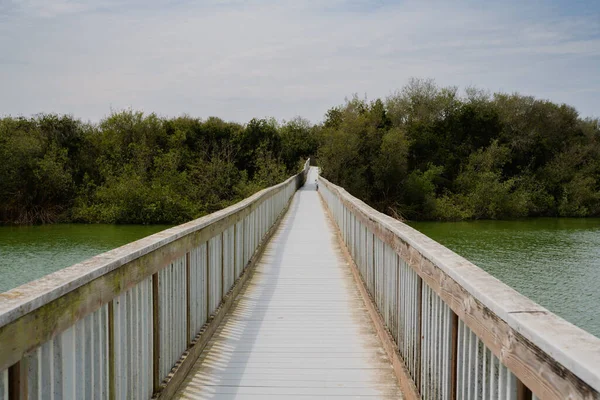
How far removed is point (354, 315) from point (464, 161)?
48.6 meters

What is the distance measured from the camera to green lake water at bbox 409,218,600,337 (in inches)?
672

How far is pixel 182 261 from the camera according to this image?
4430 millimetres

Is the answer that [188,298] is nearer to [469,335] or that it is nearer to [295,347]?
[295,347]

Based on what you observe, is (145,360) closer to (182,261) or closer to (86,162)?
(182,261)

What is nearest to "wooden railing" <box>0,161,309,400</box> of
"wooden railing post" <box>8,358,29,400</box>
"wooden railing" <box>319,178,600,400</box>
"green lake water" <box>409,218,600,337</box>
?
"wooden railing post" <box>8,358,29,400</box>

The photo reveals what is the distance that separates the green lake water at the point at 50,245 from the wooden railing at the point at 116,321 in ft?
50.2

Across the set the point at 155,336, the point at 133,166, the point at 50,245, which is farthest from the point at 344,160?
the point at 155,336

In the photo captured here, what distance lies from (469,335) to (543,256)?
25182mm

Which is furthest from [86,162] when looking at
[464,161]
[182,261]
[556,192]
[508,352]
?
[508,352]

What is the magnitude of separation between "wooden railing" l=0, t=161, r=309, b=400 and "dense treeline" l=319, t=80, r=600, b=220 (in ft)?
126

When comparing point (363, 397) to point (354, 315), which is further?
point (354, 315)

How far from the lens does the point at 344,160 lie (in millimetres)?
43000

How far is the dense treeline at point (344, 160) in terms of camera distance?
136 ft

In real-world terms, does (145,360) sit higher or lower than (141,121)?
lower
